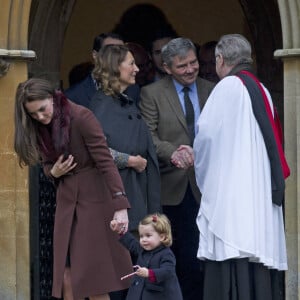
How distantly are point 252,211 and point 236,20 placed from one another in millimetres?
4045

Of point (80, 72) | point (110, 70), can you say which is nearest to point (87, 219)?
point (110, 70)

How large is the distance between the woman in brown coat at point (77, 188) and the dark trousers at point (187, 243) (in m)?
1.05

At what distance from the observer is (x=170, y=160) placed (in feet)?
34.2

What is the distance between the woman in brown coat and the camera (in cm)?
950

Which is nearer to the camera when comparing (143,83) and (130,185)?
(130,185)

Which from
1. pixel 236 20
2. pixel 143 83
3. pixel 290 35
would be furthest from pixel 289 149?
pixel 236 20

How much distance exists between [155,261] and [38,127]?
106 centimetres

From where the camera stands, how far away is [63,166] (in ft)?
31.6

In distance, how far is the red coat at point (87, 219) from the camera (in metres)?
9.61

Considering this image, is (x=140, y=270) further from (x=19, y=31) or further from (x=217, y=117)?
(x=19, y=31)

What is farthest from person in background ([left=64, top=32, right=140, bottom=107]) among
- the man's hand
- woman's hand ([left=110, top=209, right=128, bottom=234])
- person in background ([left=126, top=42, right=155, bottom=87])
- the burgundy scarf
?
woman's hand ([left=110, top=209, right=128, bottom=234])

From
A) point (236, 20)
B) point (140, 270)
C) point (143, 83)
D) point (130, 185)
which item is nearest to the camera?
point (140, 270)

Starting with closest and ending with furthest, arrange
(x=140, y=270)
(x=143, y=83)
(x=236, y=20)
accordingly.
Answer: (x=140, y=270) → (x=143, y=83) → (x=236, y=20)

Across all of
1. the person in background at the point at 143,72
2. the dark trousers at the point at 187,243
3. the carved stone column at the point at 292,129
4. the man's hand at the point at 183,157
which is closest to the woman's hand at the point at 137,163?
the man's hand at the point at 183,157
